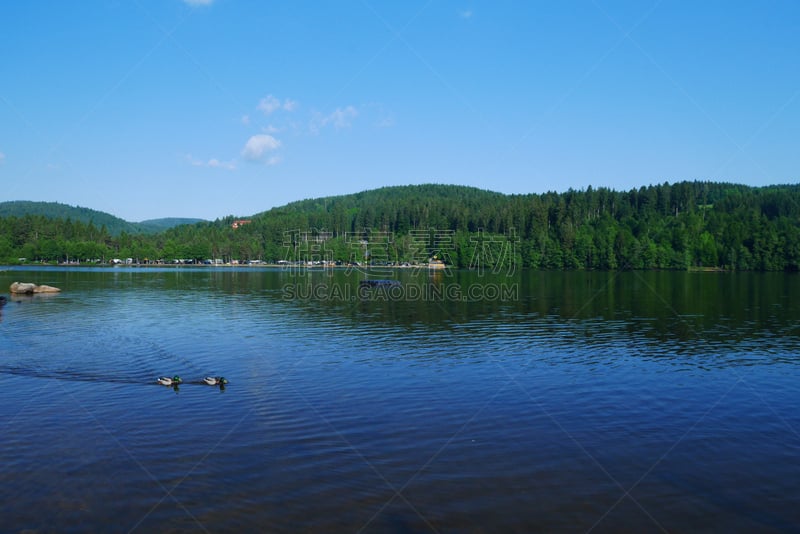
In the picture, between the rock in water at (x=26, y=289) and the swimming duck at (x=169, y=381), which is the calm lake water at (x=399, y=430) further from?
the rock in water at (x=26, y=289)

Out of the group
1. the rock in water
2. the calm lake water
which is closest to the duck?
the calm lake water

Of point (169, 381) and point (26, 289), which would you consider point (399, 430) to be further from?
point (26, 289)

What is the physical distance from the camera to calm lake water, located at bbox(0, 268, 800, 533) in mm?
15688

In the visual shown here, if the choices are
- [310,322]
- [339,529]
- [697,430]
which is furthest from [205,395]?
[310,322]

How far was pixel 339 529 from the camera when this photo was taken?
47.8ft

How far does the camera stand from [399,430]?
22531 millimetres

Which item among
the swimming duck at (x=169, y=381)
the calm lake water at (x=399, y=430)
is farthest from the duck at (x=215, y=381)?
the swimming duck at (x=169, y=381)

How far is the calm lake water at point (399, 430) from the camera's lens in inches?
618

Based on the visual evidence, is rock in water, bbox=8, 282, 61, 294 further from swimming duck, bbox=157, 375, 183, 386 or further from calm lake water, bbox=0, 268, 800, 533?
swimming duck, bbox=157, 375, 183, 386

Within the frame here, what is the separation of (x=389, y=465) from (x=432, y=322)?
38.0 m

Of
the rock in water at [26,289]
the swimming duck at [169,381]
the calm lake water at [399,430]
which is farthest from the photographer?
the rock in water at [26,289]

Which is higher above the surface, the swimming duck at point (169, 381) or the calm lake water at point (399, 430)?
the swimming duck at point (169, 381)

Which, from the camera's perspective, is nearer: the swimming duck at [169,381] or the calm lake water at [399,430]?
the calm lake water at [399,430]

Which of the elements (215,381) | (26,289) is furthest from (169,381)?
(26,289)
